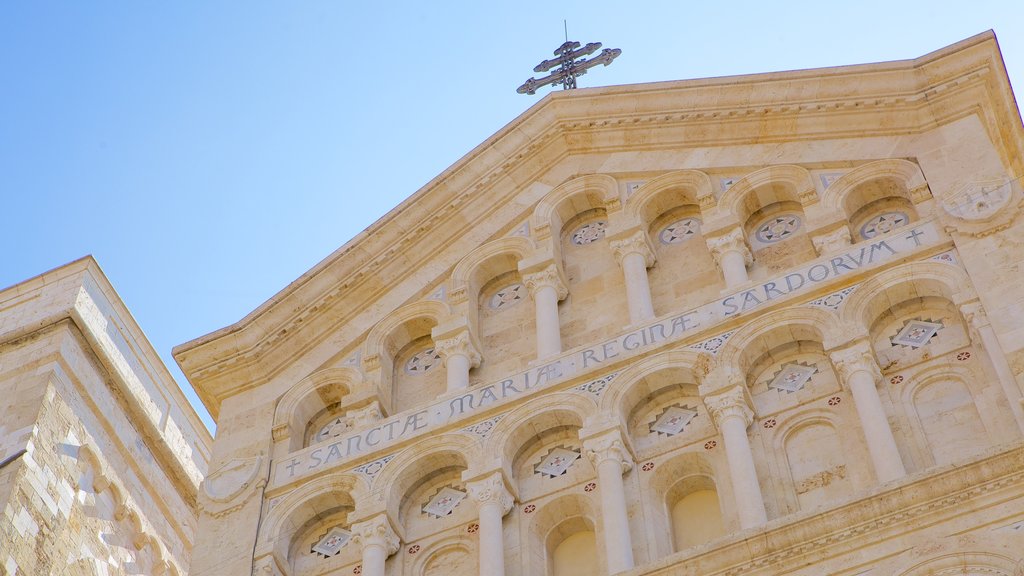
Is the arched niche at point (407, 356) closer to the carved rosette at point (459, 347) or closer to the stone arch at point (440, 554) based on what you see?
the carved rosette at point (459, 347)

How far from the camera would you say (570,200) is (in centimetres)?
1973

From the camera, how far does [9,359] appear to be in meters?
20.4

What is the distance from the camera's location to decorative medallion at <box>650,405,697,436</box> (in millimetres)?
16125

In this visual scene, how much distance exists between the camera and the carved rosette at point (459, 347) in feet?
59.5

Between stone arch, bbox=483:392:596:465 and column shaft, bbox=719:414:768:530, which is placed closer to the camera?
column shaft, bbox=719:414:768:530

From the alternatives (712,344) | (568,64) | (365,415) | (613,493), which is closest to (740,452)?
(613,493)

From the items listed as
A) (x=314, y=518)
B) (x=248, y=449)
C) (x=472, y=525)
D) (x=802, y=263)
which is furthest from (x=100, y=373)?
(x=802, y=263)

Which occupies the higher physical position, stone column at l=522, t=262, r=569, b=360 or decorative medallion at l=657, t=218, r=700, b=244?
decorative medallion at l=657, t=218, r=700, b=244

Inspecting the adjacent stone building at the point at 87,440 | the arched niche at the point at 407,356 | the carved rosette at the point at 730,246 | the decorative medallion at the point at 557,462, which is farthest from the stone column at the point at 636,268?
the adjacent stone building at the point at 87,440

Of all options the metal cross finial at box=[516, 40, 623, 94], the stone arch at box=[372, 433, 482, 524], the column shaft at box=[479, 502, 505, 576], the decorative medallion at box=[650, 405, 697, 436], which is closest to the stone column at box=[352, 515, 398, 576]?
the stone arch at box=[372, 433, 482, 524]

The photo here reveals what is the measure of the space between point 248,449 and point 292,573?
1.83 metres

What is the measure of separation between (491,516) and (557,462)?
96 centimetres

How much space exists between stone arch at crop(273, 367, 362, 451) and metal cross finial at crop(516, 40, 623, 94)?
16.7 ft

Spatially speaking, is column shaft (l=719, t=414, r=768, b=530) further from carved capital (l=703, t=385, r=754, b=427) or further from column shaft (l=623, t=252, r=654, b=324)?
column shaft (l=623, t=252, r=654, b=324)
